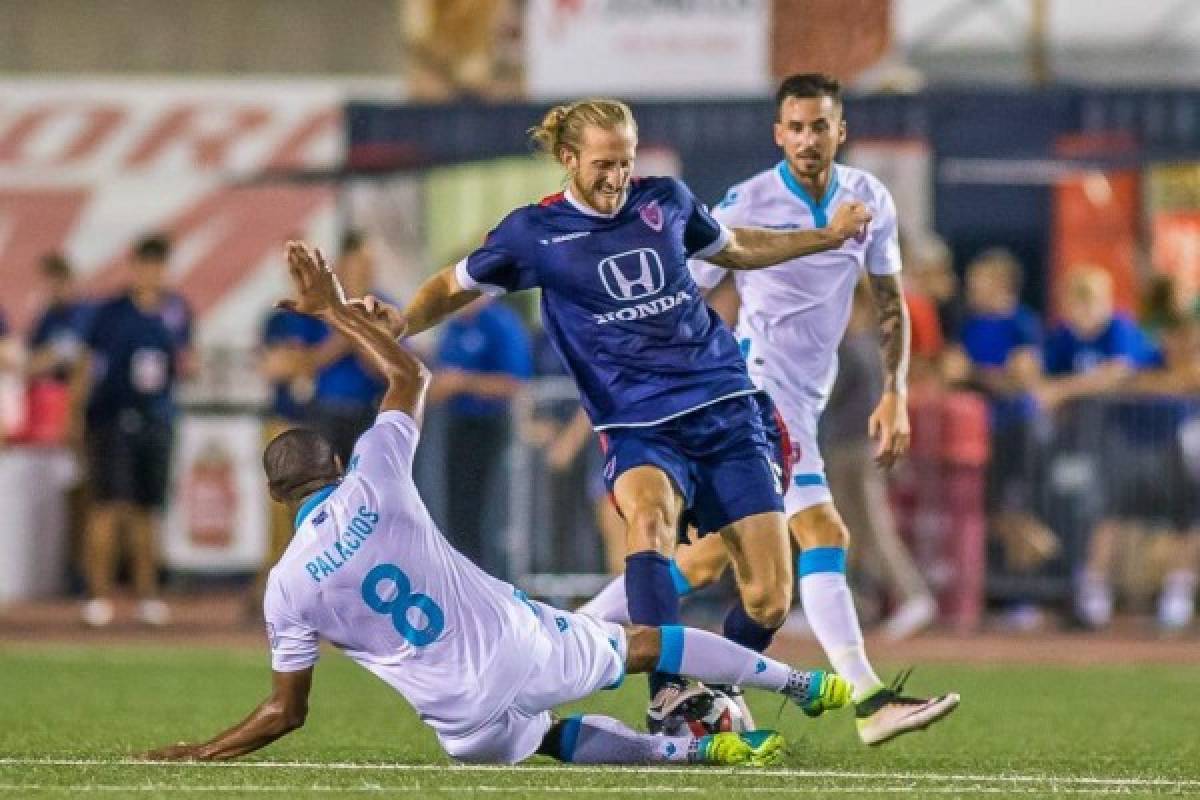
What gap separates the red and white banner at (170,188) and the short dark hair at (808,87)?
13.8 metres

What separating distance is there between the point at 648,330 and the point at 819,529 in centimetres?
144

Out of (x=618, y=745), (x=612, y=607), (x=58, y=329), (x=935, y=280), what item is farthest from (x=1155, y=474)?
(x=618, y=745)

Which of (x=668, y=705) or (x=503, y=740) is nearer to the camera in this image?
(x=503, y=740)

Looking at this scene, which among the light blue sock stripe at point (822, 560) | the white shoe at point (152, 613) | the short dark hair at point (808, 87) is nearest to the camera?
the short dark hair at point (808, 87)

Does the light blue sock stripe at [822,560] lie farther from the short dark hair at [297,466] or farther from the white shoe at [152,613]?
the white shoe at [152,613]

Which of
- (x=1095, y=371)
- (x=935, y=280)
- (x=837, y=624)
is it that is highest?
(x=935, y=280)

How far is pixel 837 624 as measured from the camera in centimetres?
1063

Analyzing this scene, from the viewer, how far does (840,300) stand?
35.8 ft

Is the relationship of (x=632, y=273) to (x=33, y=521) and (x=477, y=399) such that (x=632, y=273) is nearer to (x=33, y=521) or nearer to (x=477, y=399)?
(x=477, y=399)

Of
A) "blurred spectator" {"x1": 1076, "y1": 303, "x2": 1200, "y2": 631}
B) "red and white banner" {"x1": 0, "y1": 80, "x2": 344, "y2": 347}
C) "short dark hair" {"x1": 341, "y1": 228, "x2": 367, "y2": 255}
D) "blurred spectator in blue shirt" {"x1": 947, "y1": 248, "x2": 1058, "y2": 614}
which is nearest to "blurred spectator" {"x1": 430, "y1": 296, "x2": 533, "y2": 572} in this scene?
"short dark hair" {"x1": 341, "y1": 228, "x2": 367, "y2": 255}

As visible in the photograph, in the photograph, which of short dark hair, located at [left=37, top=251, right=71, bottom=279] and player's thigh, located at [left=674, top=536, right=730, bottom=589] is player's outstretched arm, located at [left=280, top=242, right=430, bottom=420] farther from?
short dark hair, located at [left=37, top=251, right=71, bottom=279]

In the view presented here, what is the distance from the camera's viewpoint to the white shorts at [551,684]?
8945 millimetres

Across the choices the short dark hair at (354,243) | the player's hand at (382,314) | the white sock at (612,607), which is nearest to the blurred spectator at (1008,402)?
the short dark hair at (354,243)

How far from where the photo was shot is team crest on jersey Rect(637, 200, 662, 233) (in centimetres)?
976
